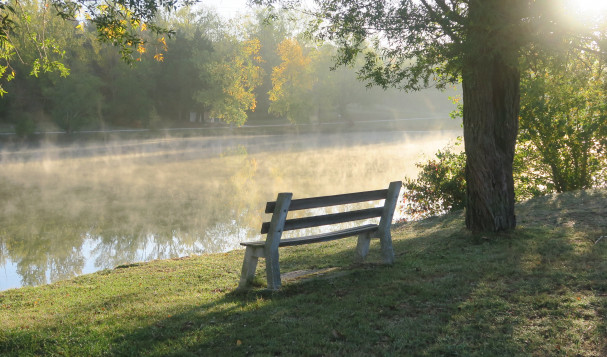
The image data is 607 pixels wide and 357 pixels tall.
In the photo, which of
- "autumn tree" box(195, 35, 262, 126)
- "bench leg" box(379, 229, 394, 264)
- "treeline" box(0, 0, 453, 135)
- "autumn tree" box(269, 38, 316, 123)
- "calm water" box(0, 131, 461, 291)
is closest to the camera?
"bench leg" box(379, 229, 394, 264)

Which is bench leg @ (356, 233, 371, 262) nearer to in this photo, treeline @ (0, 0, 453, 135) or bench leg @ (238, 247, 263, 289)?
bench leg @ (238, 247, 263, 289)

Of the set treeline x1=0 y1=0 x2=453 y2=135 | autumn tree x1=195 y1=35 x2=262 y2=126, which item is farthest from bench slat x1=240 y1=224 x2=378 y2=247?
autumn tree x1=195 y1=35 x2=262 y2=126

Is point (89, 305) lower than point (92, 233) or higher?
higher

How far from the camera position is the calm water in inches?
555

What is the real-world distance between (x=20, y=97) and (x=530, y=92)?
164 feet

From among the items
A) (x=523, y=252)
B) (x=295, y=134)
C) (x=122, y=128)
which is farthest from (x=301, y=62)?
(x=523, y=252)

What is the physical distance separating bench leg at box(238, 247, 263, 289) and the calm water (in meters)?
7.02

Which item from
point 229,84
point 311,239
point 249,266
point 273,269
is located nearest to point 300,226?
point 311,239

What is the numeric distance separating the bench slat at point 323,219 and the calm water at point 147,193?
777 centimetres

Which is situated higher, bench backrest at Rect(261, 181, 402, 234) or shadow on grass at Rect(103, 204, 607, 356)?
bench backrest at Rect(261, 181, 402, 234)

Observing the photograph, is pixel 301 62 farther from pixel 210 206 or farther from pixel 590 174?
pixel 590 174

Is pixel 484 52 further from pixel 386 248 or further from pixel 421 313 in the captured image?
pixel 421 313

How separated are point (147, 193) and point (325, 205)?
18.0 metres

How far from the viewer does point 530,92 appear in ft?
37.6
